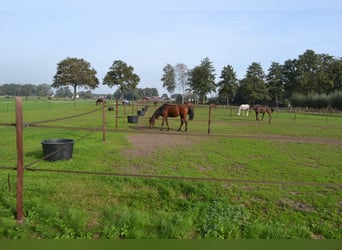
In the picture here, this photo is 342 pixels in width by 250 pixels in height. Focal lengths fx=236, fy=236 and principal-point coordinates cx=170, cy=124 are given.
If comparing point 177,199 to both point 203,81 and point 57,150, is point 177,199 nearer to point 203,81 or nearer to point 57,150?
point 57,150

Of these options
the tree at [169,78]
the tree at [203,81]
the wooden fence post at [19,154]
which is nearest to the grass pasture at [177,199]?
the wooden fence post at [19,154]

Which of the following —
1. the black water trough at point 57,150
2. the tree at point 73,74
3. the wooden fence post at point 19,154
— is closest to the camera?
the wooden fence post at point 19,154

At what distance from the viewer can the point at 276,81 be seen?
2329 inches

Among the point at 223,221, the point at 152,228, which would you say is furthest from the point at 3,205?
the point at 223,221

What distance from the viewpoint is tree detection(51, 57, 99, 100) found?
173 ft

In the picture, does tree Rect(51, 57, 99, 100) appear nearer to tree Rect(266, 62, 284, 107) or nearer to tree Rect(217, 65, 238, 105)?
tree Rect(217, 65, 238, 105)

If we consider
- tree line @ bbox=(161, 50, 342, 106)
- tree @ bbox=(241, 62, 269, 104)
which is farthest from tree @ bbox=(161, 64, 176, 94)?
tree @ bbox=(241, 62, 269, 104)

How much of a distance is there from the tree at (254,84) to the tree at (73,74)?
36.6 m

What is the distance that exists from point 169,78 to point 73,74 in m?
34.7

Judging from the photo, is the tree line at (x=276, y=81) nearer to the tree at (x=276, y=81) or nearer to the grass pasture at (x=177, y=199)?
the tree at (x=276, y=81)

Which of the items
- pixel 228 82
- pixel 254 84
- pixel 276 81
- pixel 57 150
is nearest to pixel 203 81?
pixel 228 82

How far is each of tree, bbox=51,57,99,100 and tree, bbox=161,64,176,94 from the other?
29874 mm

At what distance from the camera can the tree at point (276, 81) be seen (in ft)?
194

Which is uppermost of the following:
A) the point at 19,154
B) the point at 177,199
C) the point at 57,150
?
the point at 19,154
